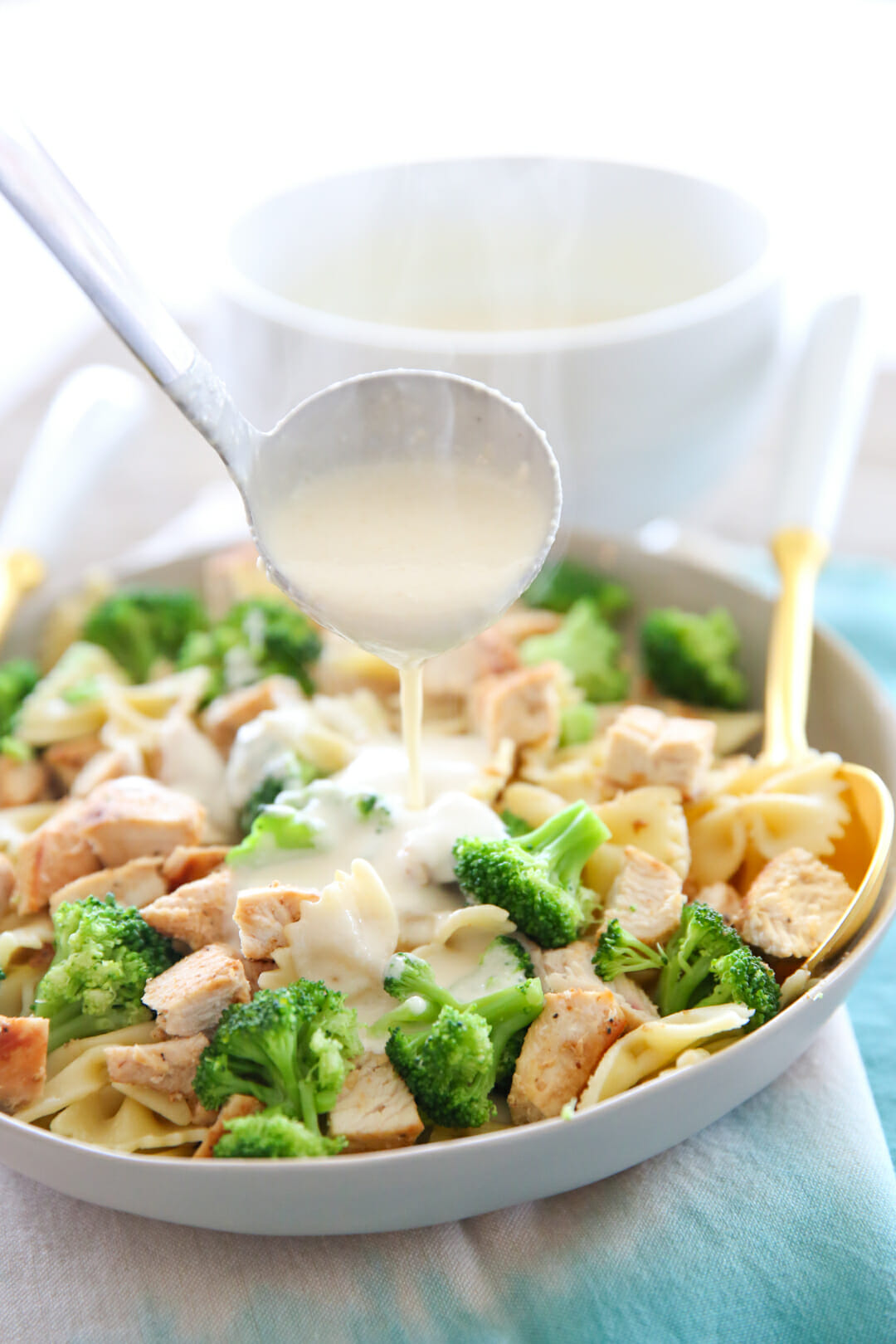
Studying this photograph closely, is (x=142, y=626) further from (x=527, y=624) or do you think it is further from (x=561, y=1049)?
(x=561, y=1049)

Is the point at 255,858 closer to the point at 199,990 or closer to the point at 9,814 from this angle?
the point at 199,990

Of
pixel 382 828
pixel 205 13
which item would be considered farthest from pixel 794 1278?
pixel 205 13

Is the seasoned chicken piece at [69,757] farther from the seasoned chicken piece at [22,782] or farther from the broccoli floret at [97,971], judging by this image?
the broccoli floret at [97,971]

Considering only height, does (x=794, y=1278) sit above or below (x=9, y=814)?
below

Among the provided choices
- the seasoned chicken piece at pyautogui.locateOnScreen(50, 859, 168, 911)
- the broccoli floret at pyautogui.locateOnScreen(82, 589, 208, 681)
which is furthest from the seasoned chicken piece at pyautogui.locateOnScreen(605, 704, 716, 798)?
the broccoli floret at pyautogui.locateOnScreen(82, 589, 208, 681)

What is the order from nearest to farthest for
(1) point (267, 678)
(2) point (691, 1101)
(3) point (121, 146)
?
(2) point (691, 1101)
(1) point (267, 678)
(3) point (121, 146)

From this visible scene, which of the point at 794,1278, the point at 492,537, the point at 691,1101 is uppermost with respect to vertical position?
the point at 492,537

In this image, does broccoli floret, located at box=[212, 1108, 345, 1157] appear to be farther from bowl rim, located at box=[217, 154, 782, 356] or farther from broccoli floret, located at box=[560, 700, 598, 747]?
bowl rim, located at box=[217, 154, 782, 356]
